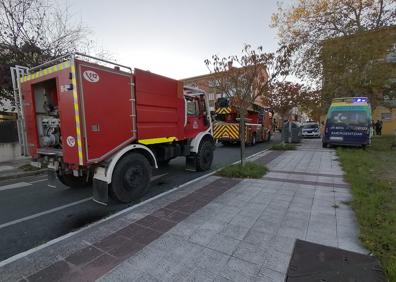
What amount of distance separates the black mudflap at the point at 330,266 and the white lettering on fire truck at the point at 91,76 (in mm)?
3898

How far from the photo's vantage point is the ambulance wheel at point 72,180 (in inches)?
202

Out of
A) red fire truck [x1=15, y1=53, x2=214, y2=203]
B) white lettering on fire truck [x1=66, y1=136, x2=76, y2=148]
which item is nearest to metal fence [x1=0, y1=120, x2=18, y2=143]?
red fire truck [x1=15, y1=53, x2=214, y2=203]

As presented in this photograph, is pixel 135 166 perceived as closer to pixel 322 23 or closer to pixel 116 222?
pixel 116 222

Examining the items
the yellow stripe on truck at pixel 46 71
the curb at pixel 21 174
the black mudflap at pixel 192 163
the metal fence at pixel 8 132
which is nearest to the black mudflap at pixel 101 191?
the yellow stripe on truck at pixel 46 71

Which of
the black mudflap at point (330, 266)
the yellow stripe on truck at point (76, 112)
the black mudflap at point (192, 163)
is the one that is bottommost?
the black mudflap at point (330, 266)

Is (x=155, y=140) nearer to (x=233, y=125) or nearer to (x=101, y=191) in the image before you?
(x=101, y=191)

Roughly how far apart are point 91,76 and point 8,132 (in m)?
8.33

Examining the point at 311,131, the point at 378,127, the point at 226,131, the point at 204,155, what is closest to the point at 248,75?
the point at 204,155

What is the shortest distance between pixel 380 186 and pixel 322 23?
1621 centimetres

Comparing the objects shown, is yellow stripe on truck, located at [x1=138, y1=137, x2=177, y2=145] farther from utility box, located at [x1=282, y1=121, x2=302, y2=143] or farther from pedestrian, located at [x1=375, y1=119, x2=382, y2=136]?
pedestrian, located at [x1=375, y1=119, x2=382, y2=136]

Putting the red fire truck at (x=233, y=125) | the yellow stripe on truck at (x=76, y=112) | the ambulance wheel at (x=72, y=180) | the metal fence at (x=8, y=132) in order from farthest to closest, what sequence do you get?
1. the red fire truck at (x=233, y=125)
2. the metal fence at (x=8, y=132)
3. the ambulance wheel at (x=72, y=180)
4. the yellow stripe on truck at (x=76, y=112)

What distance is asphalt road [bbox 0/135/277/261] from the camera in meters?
3.02

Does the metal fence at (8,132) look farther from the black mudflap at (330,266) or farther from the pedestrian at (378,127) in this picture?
the pedestrian at (378,127)

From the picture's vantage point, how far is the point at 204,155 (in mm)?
7020
